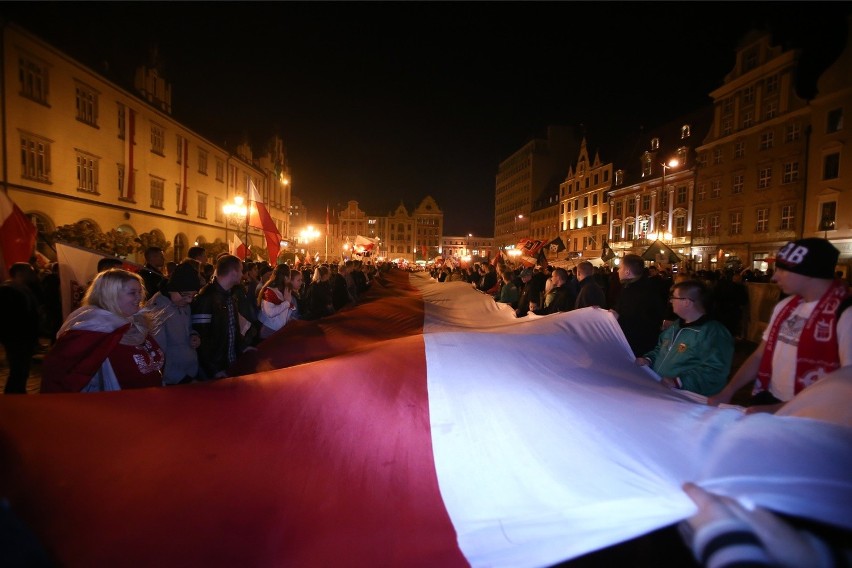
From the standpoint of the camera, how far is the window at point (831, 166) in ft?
88.7

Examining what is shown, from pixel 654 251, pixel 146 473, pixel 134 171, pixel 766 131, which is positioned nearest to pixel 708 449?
pixel 146 473

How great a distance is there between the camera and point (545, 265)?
17.2 metres

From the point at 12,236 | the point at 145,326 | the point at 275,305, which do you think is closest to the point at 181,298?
the point at 145,326

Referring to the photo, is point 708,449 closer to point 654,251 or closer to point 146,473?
point 146,473

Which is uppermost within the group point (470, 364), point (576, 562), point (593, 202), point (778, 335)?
point (593, 202)

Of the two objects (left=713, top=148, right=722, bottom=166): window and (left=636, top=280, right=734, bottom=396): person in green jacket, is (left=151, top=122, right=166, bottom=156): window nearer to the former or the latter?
(left=636, top=280, right=734, bottom=396): person in green jacket

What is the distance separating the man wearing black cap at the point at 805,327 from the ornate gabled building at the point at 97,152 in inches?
671

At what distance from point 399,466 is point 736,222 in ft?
138

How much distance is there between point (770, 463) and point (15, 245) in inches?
385

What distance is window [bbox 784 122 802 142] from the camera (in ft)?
98.9

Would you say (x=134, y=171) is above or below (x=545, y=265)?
above

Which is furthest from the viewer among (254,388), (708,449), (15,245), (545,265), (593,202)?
(593,202)

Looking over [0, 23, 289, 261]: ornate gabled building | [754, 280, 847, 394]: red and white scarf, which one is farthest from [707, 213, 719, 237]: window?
[754, 280, 847, 394]: red and white scarf

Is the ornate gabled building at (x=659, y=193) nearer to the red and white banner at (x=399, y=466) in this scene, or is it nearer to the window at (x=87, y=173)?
the red and white banner at (x=399, y=466)
